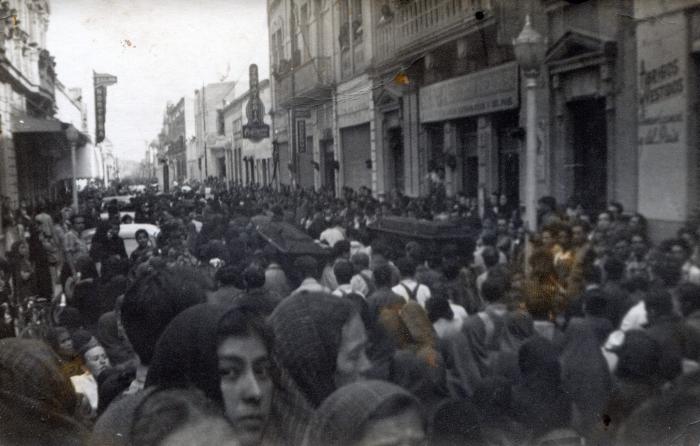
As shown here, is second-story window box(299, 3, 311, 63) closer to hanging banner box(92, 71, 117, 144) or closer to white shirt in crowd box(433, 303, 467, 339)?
hanging banner box(92, 71, 117, 144)

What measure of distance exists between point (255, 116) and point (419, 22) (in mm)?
1024

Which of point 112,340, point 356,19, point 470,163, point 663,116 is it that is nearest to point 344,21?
point 356,19

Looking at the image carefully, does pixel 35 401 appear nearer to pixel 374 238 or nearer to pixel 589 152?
pixel 374 238

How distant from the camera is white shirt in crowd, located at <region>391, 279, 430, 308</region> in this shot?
12.0 feet

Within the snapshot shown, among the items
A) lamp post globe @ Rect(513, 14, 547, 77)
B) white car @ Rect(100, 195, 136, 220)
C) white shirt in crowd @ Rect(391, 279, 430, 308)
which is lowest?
white shirt in crowd @ Rect(391, 279, 430, 308)

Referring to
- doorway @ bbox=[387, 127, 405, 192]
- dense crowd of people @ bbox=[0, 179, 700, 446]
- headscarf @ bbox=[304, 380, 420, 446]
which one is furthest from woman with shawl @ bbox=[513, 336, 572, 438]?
doorway @ bbox=[387, 127, 405, 192]

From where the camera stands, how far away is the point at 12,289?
11.0 ft

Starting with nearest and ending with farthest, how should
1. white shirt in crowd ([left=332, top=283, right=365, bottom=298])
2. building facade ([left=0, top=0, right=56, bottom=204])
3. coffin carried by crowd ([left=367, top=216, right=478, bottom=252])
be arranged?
building facade ([left=0, top=0, right=56, bottom=204])
white shirt in crowd ([left=332, top=283, right=365, bottom=298])
coffin carried by crowd ([left=367, top=216, right=478, bottom=252])

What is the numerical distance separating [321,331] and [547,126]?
6.20 ft

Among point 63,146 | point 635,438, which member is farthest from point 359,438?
point 63,146

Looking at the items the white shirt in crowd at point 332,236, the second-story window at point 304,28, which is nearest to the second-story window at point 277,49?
the second-story window at point 304,28

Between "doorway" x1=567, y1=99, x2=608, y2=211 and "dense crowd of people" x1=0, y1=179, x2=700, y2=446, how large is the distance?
0.43ft

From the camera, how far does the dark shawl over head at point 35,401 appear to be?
2.90 metres

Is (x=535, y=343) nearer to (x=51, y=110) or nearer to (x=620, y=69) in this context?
(x=620, y=69)
